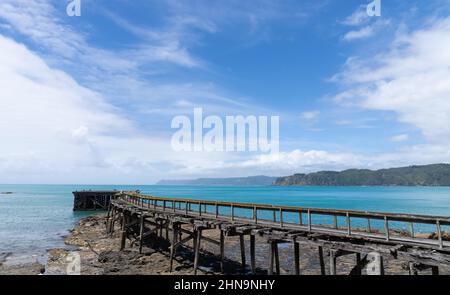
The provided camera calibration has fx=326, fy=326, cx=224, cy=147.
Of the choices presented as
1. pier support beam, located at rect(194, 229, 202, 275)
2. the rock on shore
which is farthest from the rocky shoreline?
pier support beam, located at rect(194, 229, 202, 275)

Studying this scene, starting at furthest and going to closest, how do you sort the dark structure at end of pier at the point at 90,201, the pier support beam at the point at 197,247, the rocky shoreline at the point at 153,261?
the dark structure at end of pier at the point at 90,201
the rocky shoreline at the point at 153,261
the pier support beam at the point at 197,247

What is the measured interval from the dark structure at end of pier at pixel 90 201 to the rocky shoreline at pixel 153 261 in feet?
159

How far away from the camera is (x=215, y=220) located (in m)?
22.2

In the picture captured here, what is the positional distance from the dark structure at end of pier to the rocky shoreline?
48535 mm

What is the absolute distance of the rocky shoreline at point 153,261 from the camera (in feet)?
78.6

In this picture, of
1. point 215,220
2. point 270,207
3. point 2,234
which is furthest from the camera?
point 2,234

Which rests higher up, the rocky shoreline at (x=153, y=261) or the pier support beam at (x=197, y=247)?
the pier support beam at (x=197, y=247)

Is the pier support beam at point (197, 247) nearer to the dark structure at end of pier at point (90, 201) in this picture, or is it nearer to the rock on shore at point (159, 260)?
the rock on shore at point (159, 260)

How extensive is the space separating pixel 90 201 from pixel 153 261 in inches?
2518

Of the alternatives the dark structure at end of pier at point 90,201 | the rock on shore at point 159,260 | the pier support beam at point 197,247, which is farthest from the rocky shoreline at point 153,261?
the dark structure at end of pier at point 90,201

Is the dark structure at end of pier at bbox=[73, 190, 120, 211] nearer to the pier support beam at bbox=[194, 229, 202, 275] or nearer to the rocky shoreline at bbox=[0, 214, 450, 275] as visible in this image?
the rocky shoreline at bbox=[0, 214, 450, 275]
